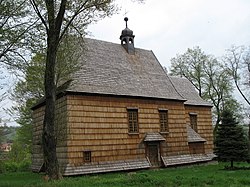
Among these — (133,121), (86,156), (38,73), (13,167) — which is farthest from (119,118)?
(13,167)

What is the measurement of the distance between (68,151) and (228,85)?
2924 cm

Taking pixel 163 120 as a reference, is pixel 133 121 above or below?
below

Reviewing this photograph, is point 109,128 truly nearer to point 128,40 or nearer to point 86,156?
point 86,156

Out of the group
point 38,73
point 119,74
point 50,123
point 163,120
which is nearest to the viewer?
point 50,123

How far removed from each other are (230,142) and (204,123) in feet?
28.1

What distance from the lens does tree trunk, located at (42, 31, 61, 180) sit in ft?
47.1

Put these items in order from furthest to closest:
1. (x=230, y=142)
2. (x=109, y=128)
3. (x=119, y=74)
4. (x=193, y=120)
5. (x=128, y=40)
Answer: (x=193, y=120) < (x=128, y=40) < (x=119, y=74) < (x=230, y=142) < (x=109, y=128)

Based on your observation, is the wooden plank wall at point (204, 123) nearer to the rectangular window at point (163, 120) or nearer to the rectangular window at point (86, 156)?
the rectangular window at point (163, 120)

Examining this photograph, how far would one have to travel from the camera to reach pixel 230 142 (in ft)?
75.3

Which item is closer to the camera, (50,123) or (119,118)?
(50,123)

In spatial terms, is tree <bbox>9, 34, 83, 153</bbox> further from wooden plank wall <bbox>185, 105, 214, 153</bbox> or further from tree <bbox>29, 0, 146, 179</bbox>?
wooden plank wall <bbox>185, 105, 214, 153</bbox>

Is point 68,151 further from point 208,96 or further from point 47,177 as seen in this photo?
point 208,96

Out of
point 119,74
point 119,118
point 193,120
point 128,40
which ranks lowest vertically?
point 119,118

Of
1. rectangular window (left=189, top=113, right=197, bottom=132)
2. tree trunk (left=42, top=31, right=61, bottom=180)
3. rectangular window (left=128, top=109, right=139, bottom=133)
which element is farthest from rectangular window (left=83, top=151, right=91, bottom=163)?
rectangular window (left=189, top=113, right=197, bottom=132)
